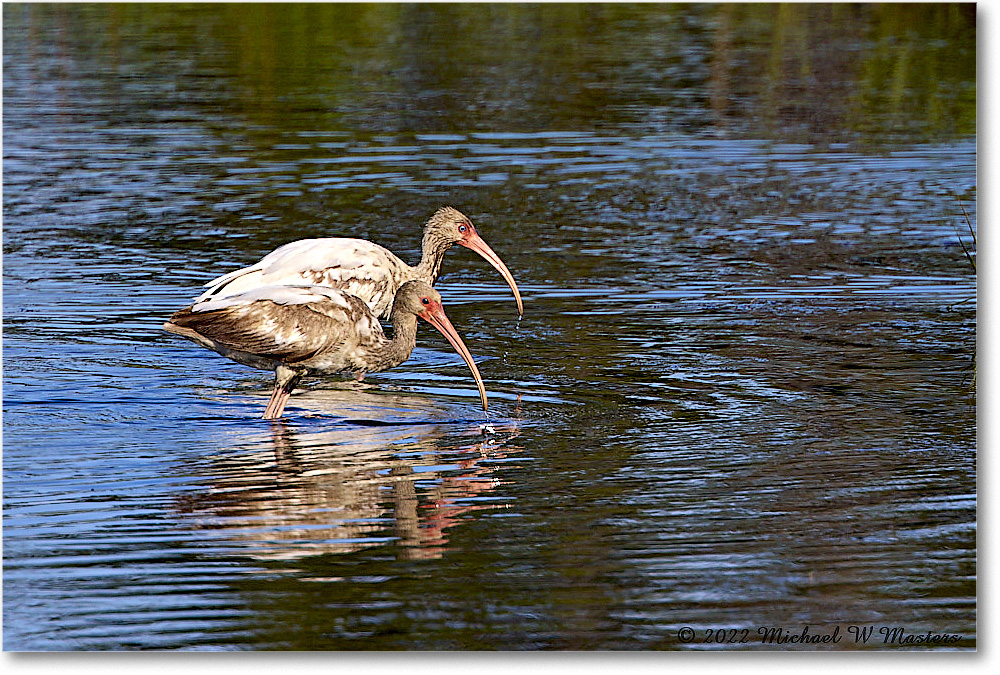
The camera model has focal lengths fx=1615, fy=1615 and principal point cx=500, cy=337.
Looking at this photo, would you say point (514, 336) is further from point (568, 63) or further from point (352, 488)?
point (568, 63)

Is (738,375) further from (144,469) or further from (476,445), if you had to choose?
(144,469)

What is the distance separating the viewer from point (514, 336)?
8906 millimetres

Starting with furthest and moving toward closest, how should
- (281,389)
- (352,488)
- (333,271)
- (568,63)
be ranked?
(568,63), (333,271), (281,389), (352,488)

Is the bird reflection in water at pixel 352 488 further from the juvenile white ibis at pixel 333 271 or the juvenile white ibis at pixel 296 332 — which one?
the juvenile white ibis at pixel 333 271

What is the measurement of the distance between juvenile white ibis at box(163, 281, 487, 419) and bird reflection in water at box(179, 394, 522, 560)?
29 centimetres

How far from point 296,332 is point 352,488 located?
38.7 inches

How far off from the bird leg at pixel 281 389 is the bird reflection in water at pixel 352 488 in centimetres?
11

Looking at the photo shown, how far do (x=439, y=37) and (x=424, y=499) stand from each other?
3155 millimetres

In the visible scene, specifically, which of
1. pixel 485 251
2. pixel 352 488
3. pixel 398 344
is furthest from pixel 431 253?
pixel 352 488

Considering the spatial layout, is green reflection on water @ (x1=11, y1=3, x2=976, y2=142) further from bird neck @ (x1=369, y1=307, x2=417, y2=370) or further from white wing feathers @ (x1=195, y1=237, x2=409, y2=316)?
bird neck @ (x1=369, y1=307, x2=417, y2=370)

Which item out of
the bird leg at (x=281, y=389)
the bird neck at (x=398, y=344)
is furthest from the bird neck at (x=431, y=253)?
the bird leg at (x=281, y=389)

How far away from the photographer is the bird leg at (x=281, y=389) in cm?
764

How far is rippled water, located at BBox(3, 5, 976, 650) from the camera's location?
5.95m

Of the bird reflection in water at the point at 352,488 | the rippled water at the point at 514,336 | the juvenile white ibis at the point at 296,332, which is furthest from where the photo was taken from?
the juvenile white ibis at the point at 296,332
